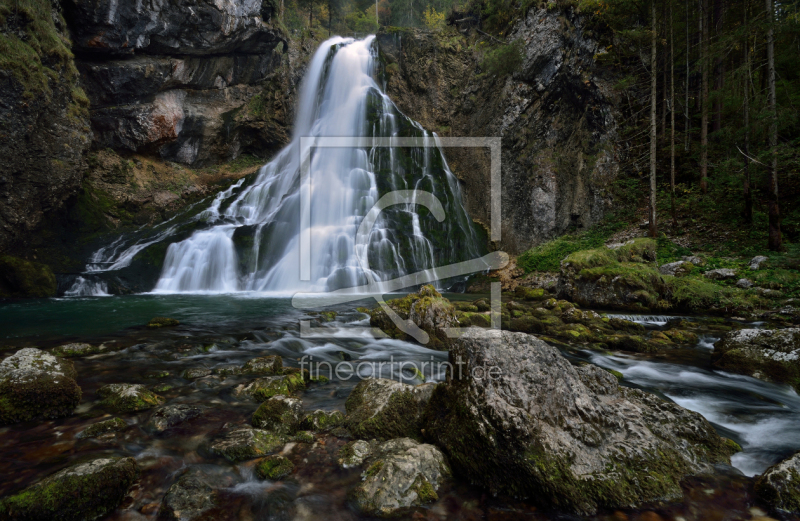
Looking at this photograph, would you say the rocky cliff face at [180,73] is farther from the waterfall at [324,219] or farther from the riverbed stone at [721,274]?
the riverbed stone at [721,274]

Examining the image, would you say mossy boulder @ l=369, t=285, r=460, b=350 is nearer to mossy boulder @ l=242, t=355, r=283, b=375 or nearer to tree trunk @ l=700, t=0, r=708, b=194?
mossy boulder @ l=242, t=355, r=283, b=375

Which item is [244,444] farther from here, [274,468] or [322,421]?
[322,421]

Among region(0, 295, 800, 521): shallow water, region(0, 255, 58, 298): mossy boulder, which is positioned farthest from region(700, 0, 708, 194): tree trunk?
region(0, 255, 58, 298): mossy boulder

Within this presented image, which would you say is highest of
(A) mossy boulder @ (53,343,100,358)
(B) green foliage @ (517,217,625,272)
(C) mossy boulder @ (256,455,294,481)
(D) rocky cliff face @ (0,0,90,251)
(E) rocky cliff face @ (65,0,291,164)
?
(E) rocky cliff face @ (65,0,291,164)

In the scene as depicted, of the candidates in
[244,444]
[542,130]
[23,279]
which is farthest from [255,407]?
[542,130]

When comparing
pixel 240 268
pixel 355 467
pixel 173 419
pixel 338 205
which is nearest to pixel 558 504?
pixel 355 467

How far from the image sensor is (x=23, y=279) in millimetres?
12828

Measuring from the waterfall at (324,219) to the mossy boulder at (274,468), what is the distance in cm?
1299

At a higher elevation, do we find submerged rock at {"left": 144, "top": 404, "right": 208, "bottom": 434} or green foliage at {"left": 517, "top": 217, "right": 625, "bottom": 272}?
green foliage at {"left": 517, "top": 217, "right": 625, "bottom": 272}

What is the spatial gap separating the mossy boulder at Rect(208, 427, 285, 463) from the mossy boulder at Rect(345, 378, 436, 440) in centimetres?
77

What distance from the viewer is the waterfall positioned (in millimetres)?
16141

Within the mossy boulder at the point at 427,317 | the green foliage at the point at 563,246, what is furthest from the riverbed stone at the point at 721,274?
the mossy boulder at the point at 427,317

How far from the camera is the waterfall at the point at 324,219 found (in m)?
16.1

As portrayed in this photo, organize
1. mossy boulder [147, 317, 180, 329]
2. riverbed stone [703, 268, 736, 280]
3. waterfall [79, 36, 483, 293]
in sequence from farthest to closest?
waterfall [79, 36, 483, 293] < riverbed stone [703, 268, 736, 280] < mossy boulder [147, 317, 180, 329]
